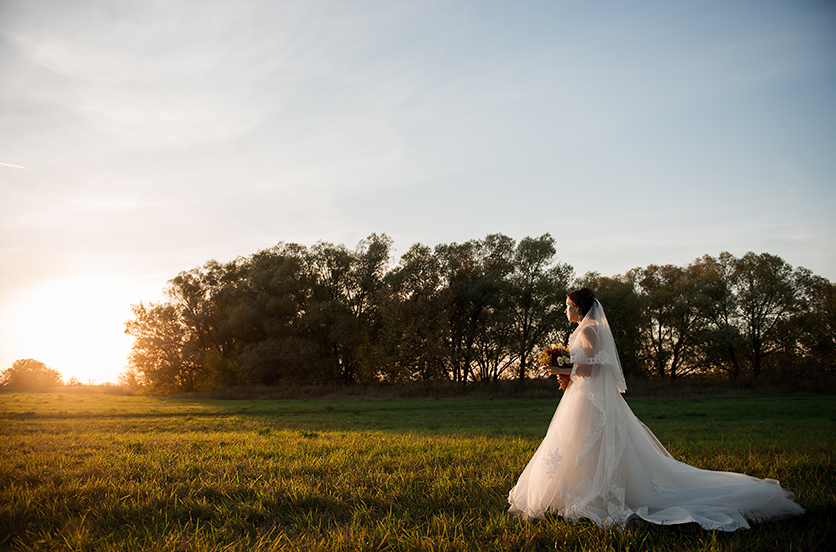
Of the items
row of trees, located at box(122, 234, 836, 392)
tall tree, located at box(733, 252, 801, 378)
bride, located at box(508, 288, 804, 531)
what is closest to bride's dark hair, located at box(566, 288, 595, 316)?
bride, located at box(508, 288, 804, 531)

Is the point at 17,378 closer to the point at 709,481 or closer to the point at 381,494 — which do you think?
the point at 381,494

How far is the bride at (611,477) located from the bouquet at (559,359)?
12 centimetres

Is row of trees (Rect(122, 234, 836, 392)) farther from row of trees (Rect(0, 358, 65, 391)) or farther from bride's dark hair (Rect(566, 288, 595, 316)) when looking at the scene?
bride's dark hair (Rect(566, 288, 595, 316))

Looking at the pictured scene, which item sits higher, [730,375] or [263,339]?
[263,339]

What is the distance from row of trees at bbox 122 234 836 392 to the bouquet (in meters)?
33.9

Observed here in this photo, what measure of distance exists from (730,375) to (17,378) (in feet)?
259

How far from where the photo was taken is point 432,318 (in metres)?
41.2

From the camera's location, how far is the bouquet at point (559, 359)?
238 inches

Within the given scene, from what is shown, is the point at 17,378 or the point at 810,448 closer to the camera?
the point at 810,448

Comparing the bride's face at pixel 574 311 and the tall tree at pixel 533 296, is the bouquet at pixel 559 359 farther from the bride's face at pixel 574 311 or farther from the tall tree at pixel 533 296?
the tall tree at pixel 533 296

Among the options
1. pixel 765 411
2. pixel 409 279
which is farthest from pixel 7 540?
pixel 409 279

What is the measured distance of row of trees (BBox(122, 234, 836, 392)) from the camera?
141 ft

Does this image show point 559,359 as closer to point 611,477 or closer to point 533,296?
point 611,477

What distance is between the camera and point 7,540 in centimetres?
422
